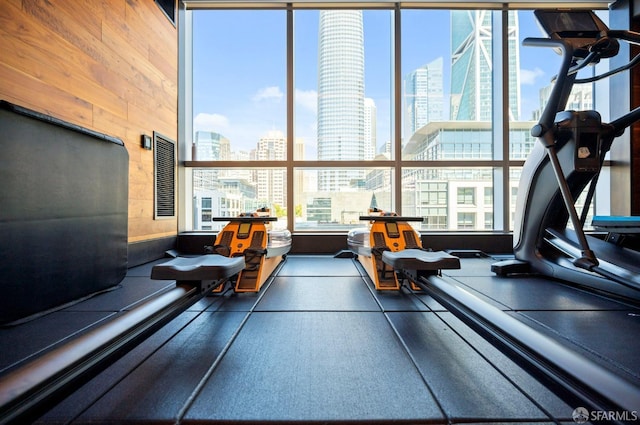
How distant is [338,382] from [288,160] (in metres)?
3.58

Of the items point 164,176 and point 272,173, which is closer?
point 164,176

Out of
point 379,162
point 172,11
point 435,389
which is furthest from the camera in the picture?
A: point 379,162

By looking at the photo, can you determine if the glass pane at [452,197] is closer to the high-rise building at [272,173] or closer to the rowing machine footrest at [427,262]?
the high-rise building at [272,173]

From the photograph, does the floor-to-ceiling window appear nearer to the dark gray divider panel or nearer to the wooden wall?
the wooden wall

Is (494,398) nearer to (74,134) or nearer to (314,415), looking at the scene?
(314,415)

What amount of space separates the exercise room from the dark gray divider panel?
1 cm

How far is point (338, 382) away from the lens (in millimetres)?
1079

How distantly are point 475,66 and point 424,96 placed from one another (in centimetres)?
99

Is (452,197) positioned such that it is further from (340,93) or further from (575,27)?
(575,27)

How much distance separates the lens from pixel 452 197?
4.56 meters

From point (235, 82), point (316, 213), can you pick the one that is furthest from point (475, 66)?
point (235, 82)

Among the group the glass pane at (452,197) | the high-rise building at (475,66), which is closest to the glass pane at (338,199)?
the glass pane at (452,197)

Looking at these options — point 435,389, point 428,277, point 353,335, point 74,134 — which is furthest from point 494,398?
point 74,134

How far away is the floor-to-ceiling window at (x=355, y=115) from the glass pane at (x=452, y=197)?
2 centimetres
